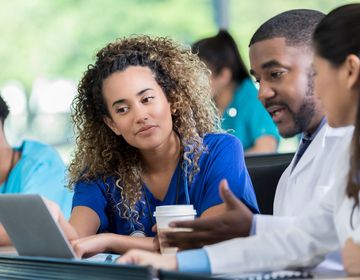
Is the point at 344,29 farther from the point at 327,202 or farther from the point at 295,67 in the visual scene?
the point at 295,67

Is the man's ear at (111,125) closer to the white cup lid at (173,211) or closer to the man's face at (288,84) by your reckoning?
the man's face at (288,84)

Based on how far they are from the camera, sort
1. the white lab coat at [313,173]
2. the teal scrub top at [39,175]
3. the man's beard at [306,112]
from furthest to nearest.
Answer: the teal scrub top at [39,175]
the man's beard at [306,112]
the white lab coat at [313,173]

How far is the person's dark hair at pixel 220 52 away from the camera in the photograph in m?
4.87

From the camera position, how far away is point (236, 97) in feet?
16.2

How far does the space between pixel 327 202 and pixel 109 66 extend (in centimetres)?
106

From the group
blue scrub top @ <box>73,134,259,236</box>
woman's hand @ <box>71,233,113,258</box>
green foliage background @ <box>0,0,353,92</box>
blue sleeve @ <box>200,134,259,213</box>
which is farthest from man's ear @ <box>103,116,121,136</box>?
green foliage background @ <box>0,0,353,92</box>

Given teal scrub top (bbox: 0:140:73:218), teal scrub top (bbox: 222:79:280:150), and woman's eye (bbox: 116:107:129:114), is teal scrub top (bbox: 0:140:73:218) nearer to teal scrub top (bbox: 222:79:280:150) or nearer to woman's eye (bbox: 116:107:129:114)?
woman's eye (bbox: 116:107:129:114)

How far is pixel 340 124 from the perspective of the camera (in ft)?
5.84

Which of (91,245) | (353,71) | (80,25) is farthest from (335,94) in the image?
(80,25)

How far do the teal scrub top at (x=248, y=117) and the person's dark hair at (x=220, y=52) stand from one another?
0.14 m

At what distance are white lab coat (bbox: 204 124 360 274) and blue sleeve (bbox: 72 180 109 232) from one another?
37.4 inches

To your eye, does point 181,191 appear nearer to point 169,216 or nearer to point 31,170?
point 169,216

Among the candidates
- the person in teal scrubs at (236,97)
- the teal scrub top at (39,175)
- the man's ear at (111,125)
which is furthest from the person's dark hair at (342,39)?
the person in teal scrubs at (236,97)

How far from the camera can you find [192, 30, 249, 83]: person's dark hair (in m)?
4.87
